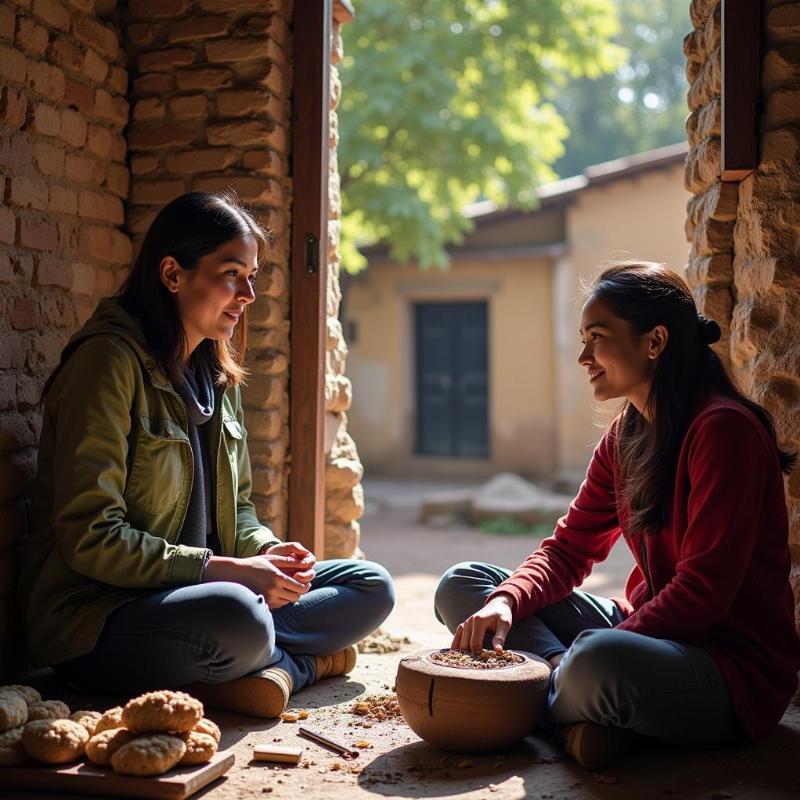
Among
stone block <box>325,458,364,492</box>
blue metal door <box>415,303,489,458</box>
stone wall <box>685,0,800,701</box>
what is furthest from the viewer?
blue metal door <box>415,303,489,458</box>

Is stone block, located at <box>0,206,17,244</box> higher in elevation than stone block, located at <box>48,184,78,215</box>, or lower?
lower

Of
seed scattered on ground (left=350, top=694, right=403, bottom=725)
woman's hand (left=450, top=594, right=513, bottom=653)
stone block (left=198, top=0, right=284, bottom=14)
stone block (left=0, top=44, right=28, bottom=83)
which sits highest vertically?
stone block (left=198, top=0, right=284, bottom=14)

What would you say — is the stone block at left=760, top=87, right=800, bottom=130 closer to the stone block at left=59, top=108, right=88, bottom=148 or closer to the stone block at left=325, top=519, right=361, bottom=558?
the stone block at left=325, top=519, right=361, bottom=558

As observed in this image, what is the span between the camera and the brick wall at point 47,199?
10.5 feet

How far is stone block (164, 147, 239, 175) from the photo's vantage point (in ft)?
12.6

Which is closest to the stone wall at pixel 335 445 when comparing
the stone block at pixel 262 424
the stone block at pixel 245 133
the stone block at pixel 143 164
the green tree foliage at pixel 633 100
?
the stone block at pixel 262 424

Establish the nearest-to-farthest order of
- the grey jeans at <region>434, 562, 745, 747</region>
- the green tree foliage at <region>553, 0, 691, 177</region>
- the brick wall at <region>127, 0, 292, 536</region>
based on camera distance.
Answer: the grey jeans at <region>434, 562, 745, 747</region> < the brick wall at <region>127, 0, 292, 536</region> < the green tree foliage at <region>553, 0, 691, 177</region>

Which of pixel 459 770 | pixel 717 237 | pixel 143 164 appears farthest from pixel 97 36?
pixel 459 770

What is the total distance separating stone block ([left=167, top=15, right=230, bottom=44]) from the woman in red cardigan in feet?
6.33

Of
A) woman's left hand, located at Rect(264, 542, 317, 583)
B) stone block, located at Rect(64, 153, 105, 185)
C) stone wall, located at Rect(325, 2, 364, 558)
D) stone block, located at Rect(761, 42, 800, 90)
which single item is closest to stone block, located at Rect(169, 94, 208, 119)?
stone block, located at Rect(64, 153, 105, 185)

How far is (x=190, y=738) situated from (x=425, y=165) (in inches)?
392

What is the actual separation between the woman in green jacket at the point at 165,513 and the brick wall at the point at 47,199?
23 cm

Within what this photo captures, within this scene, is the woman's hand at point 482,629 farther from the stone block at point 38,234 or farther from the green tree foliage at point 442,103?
the green tree foliage at point 442,103

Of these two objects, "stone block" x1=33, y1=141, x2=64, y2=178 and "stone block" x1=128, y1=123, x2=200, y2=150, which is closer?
"stone block" x1=33, y1=141, x2=64, y2=178
